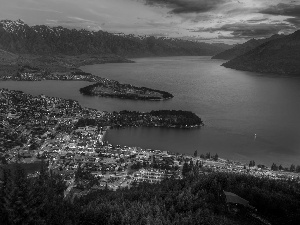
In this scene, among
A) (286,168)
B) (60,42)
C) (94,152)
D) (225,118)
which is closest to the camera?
(286,168)

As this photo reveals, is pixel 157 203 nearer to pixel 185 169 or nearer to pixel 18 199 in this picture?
pixel 18 199

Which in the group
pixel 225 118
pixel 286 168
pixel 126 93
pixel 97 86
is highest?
pixel 97 86

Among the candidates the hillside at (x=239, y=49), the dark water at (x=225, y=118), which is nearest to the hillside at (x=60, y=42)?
the hillside at (x=239, y=49)

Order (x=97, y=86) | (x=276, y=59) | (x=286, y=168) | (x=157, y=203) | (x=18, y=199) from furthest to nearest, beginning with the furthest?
1. (x=276, y=59)
2. (x=97, y=86)
3. (x=286, y=168)
4. (x=157, y=203)
5. (x=18, y=199)

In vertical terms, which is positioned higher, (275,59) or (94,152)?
(275,59)

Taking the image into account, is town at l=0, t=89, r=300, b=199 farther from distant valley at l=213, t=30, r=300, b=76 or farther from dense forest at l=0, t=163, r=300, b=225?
distant valley at l=213, t=30, r=300, b=76

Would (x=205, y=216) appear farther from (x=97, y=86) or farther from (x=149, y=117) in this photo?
(x=97, y=86)

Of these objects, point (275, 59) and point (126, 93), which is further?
point (275, 59)

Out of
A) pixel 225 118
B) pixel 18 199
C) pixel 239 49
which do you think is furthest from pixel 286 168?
pixel 239 49
